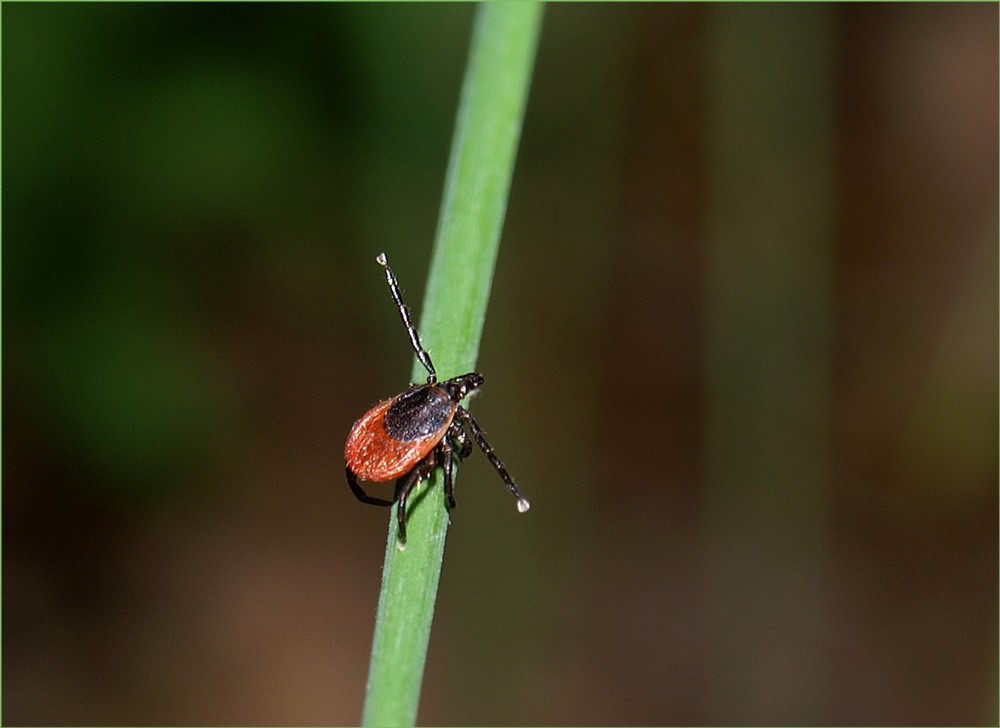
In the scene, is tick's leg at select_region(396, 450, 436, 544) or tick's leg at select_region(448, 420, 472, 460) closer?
tick's leg at select_region(396, 450, 436, 544)

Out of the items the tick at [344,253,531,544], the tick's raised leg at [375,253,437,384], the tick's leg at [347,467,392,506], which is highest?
the tick's raised leg at [375,253,437,384]

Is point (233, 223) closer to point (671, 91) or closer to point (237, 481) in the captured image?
point (237, 481)

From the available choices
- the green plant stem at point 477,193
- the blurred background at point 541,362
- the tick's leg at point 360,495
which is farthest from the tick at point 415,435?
the blurred background at point 541,362

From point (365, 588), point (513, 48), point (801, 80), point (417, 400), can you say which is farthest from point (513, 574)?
point (513, 48)

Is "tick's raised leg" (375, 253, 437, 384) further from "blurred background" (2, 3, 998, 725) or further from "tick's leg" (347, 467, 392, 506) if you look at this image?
"blurred background" (2, 3, 998, 725)

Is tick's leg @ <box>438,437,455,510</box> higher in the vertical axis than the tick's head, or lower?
lower

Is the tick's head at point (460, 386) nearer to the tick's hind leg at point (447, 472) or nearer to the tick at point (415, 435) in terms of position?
the tick at point (415, 435)

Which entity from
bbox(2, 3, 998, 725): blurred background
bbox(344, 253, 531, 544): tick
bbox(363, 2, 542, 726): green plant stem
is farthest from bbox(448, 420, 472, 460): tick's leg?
bbox(2, 3, 998, 725): blurred background

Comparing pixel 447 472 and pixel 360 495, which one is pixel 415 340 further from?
pixel 360 495
